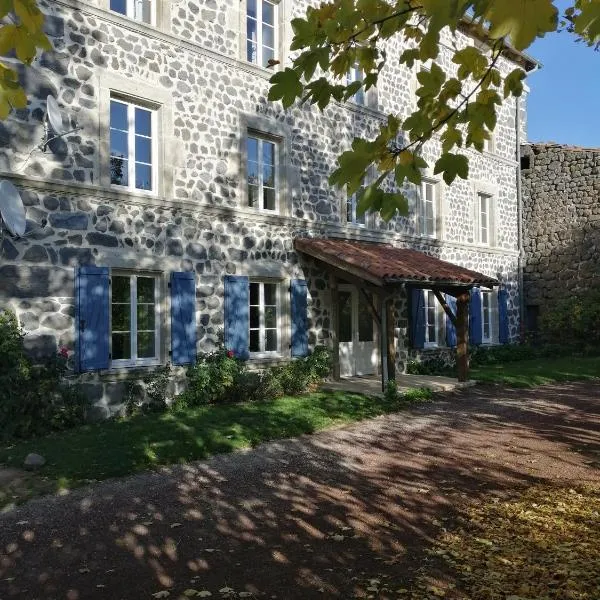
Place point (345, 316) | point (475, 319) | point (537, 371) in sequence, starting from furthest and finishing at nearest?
point (475, 319)
point (537, 371)
point (345, 316)

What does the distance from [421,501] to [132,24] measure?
798 centimetres

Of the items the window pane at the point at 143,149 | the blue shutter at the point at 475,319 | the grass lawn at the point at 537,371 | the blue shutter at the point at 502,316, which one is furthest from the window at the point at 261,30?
the blue shutter at the point at 502,316

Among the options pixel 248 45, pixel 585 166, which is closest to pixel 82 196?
pixel 248 45

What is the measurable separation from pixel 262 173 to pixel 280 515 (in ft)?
25.0

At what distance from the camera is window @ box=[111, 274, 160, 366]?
8797mm

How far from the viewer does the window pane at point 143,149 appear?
9.20 meters

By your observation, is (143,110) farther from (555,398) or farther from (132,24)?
(555,398)

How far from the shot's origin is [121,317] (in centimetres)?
885

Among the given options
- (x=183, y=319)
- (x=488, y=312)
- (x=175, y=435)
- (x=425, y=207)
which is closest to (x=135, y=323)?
(x=183, y=319)

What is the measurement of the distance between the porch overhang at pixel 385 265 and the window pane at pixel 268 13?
4176mm

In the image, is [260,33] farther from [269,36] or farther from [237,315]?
[237,315]

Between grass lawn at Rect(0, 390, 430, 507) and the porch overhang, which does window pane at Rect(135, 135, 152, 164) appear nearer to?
the porch overhang

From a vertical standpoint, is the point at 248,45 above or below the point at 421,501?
above

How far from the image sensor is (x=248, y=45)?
35.9ft
